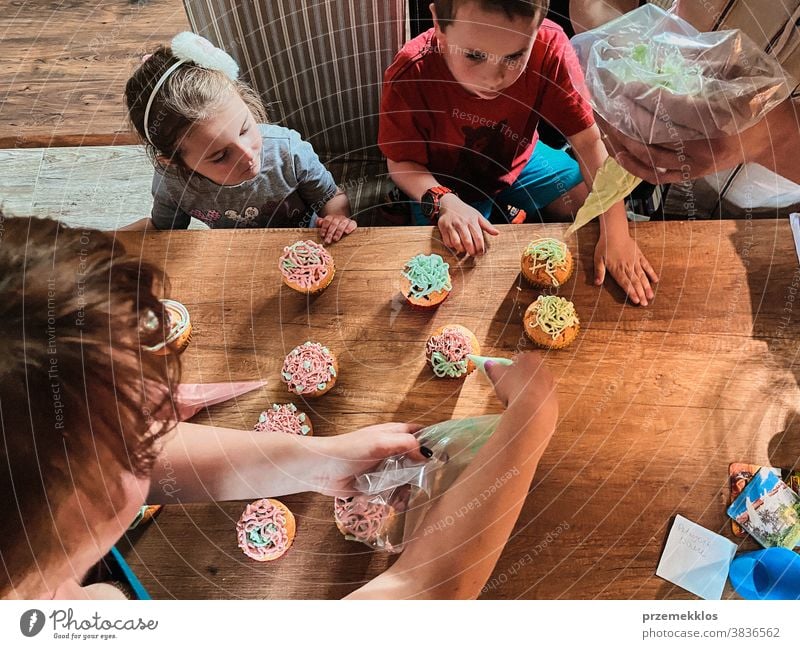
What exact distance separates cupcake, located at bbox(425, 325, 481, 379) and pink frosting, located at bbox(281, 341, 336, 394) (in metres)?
0.15

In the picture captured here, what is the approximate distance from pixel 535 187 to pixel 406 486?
57 centimetres

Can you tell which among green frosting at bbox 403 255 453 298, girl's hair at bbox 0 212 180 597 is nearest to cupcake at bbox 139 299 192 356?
girl's hair at bbox 0 212 180 597

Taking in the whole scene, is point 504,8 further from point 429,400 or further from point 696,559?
point 696,559

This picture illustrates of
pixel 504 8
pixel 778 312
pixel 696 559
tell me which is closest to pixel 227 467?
pixel 696 559

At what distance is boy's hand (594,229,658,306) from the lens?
0.74 metres

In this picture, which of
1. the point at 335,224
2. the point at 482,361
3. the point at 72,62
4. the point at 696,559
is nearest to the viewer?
the point at 696,559

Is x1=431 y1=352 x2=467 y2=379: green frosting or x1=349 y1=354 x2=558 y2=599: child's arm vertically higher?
x1=431 y1=352 x2=467 y2=379: green frosting

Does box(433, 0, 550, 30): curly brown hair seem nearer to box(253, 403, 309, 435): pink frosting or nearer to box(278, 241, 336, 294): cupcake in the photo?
box(278, 241, 336, 294): cupcake

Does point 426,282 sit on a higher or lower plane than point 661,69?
lower

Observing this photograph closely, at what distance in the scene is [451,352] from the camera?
703mm

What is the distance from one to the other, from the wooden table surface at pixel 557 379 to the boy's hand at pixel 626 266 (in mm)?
18

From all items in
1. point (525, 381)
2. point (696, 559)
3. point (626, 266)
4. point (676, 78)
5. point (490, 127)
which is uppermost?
point (676, 78)

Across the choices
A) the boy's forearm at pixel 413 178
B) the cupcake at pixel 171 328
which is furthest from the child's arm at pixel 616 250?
the cupcake at pixel 171 328
